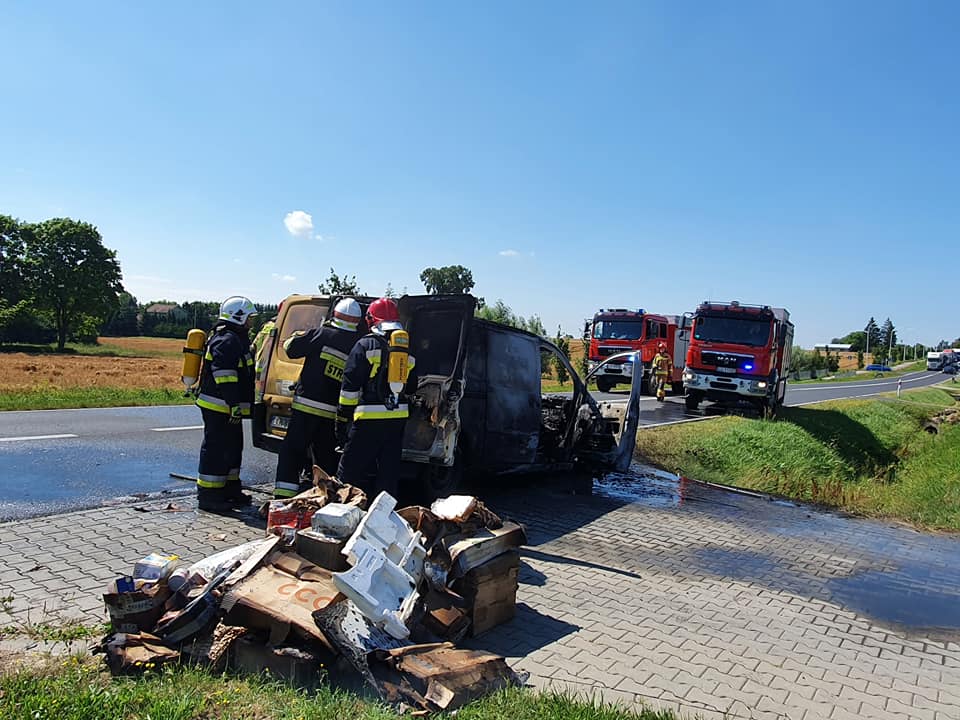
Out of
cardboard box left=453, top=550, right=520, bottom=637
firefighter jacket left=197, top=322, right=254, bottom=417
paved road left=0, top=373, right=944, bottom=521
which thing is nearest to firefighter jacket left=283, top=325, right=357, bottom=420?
firefighter jacket left=197, top=322, right=254, bottom=417

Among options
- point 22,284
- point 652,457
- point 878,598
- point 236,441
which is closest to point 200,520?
→ point 236,441

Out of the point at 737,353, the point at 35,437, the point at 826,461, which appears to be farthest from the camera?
the point at 737,353

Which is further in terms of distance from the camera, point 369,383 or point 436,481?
point 436,481

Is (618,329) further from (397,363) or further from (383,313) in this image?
(397,363)

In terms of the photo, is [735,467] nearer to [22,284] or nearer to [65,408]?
[65,408]

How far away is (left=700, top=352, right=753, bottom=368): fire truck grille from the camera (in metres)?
19.2

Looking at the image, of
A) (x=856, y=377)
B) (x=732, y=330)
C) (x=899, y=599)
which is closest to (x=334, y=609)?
(x=899, y=599)

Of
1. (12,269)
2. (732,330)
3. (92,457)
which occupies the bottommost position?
(92,457)

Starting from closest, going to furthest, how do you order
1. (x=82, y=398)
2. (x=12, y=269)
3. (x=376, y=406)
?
(x=376, y=406) < (x=82, y=398) < (x=12, y=269)

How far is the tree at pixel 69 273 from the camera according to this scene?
54156mm

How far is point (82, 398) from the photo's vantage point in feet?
47.4

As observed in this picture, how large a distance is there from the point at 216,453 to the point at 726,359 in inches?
626

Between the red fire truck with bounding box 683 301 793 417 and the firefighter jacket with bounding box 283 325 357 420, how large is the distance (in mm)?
15261

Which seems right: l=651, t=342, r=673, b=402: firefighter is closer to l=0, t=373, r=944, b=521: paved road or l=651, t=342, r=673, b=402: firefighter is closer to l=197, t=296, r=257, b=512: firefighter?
l=0, t=373, r=944, b=521: paved road
